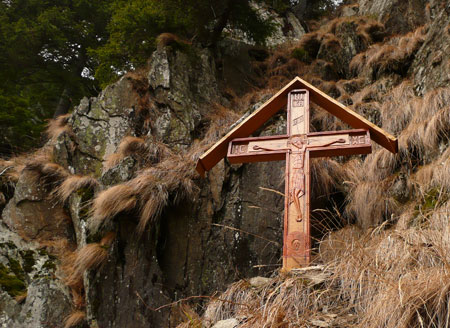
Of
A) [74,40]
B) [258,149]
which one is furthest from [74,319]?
[74,40]

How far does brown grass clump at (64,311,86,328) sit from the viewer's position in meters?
5.55

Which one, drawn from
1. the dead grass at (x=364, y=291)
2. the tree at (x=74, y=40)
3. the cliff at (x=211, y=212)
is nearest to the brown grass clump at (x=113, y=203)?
the cliff at (x=211, y=212)

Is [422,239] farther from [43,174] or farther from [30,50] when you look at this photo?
[30,50]

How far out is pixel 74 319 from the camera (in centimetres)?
560

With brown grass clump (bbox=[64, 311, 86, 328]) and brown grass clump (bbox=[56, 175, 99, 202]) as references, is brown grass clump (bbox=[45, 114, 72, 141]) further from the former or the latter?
brown grass clump (bbox=[64, 311, 86, 328])

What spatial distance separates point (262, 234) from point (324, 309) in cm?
243

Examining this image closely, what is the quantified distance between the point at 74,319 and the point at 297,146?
10.8 ft

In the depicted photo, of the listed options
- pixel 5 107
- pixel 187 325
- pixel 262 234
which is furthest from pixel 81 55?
pixel 187 325

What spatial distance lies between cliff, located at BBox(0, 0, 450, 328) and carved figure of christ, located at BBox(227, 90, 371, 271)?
16cm

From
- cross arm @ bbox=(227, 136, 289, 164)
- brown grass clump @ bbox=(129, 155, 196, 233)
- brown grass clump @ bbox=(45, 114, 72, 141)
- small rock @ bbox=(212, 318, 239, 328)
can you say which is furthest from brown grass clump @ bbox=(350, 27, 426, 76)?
small rock @ bbox=(212, 318, 239, 328)

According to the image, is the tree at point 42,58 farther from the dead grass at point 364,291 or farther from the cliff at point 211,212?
the dead grass at point 364,291

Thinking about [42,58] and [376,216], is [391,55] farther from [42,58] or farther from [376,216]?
[42,58]

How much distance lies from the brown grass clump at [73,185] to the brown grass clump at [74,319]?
1692 mm

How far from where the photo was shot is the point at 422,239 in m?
3.35
